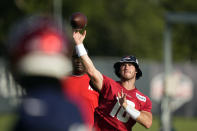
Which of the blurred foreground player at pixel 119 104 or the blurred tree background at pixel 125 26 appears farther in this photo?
the blurred tree background at pixel 125 26

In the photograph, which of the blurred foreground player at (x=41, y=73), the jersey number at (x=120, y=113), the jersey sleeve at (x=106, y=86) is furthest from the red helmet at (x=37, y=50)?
the jersey number at (x=120, y=113)

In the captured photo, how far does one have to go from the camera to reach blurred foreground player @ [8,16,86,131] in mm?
2363

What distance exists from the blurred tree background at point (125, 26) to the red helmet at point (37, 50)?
3725 cm

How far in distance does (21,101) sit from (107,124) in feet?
12.0

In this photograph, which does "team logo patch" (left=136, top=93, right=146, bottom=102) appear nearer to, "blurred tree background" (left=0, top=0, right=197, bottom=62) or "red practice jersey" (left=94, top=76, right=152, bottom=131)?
"red practice jersey" (left=94, top=76, right=152, bottom=131)

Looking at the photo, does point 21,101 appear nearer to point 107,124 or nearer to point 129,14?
point 107,124

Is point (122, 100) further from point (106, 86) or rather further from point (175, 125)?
point (175, 125)

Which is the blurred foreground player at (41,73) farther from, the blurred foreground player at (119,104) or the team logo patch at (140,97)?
the team logo patch at (140,97)

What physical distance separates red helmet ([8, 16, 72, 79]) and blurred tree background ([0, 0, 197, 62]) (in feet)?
122

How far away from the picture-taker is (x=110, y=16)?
45.9 metres

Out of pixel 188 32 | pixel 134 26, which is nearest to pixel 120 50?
pixel 134 26

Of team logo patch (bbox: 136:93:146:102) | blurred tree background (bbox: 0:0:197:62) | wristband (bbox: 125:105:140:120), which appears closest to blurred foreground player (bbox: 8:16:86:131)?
wristband (bbox: 125:105:140:120)

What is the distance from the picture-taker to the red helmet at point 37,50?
2381 millimetres

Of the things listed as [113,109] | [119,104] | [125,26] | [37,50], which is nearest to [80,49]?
[119,104]
